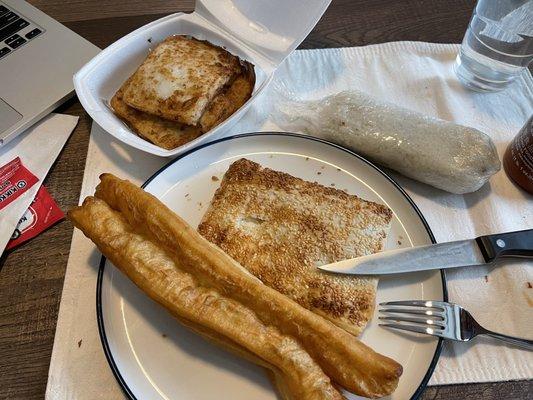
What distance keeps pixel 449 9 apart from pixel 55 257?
58.3 inches

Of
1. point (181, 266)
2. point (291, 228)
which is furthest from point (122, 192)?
point (291, 228)

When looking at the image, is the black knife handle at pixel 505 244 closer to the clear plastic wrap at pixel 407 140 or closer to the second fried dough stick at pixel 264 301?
the clear plastic wrap at pixel 407 140

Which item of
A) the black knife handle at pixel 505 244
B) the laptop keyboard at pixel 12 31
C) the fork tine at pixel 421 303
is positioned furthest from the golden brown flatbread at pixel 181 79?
the black knife handle at pixel 505 244

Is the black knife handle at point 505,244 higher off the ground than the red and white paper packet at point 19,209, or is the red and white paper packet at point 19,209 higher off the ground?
the red and white paper packet at point 19,209

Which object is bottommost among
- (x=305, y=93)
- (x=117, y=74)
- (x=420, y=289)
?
(x=420, y=289)

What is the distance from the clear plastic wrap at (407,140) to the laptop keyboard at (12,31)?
0.92 metres

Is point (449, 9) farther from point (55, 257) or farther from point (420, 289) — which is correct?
point (55, 257)

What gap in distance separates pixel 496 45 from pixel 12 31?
147 centimetres

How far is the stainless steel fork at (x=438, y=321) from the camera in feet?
2.75

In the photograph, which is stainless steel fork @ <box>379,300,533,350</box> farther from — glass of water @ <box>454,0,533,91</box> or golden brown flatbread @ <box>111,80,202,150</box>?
glass of water @ <box>454,0,533,91</box>

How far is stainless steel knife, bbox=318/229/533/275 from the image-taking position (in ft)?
2.92

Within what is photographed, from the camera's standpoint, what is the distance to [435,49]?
1.40 meters

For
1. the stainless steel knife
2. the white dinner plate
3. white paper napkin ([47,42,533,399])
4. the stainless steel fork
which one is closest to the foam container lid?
white paper napkin ([47,42,533,399])

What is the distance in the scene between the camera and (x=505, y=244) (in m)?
0.94
